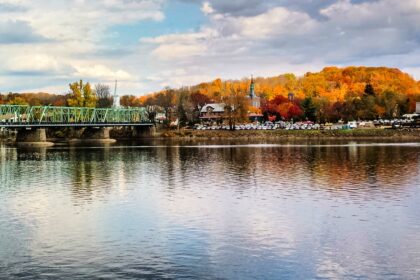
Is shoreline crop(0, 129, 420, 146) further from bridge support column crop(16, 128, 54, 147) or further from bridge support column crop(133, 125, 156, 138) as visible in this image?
bridge support column crop(133, 125, 156, 138)

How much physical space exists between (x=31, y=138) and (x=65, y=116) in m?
42.6

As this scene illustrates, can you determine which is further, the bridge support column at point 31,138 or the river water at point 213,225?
the bridge support column at point 31,138

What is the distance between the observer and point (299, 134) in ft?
457

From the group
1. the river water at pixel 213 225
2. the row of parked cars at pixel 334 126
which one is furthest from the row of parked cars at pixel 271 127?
the river water at pixel 213 225

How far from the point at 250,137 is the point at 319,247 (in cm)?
11645

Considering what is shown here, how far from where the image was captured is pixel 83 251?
23.5 meters

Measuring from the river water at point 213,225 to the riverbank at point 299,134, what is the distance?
80499mm

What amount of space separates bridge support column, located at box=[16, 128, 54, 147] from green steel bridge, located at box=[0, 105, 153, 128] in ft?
5.52

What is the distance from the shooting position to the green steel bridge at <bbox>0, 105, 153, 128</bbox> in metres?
131

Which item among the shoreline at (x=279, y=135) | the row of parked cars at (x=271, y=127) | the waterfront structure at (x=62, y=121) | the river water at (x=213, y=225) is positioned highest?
the waterfront structure at (x=62, y=121)

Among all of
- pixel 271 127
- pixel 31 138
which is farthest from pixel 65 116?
pixel 271 127

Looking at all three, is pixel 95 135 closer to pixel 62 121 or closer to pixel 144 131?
pixel 62 121

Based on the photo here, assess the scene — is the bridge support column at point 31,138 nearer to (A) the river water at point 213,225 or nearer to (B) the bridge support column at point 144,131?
(B) the bridge support column at point 144,131

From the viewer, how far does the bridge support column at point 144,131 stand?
16325 cm
